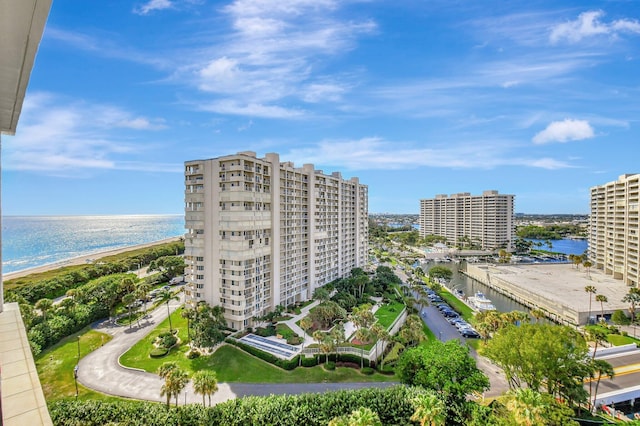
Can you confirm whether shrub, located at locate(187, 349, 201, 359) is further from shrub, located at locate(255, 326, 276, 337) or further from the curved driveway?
shrub, located at locate(255, 326, 276, 337)

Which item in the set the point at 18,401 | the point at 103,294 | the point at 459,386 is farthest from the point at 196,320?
the point at 18,401

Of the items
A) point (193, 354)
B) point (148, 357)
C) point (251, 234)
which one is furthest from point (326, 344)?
point (148, 357)

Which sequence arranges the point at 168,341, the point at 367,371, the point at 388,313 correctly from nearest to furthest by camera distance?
1. the point at 367,371
2. the point at 168,341
3. the point at 388,313

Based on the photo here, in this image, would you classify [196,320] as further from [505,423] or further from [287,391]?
[505,423]

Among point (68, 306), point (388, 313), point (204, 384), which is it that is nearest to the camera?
point (204, 384)

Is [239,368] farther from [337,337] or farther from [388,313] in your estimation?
[388,313]

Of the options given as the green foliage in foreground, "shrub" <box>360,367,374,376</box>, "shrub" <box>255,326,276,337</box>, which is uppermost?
the green foliage in foreground

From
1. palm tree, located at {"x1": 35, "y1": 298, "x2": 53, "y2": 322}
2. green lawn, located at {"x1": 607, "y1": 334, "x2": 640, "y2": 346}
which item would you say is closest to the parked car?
green lawn, located at {"x1": 607, "y1": 334, "x2": 640, "y2": 346}
